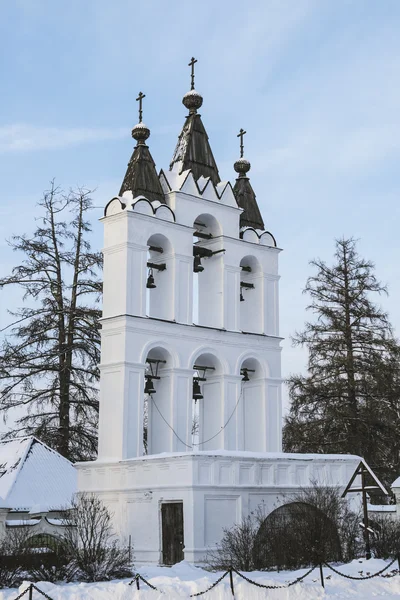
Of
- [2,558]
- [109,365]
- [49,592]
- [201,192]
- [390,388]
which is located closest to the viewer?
[49,592]

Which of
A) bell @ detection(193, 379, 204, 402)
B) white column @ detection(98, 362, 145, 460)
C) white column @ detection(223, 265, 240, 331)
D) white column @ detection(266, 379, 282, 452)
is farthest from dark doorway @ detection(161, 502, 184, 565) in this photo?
white column @ detection(223, 265, 240, 331)

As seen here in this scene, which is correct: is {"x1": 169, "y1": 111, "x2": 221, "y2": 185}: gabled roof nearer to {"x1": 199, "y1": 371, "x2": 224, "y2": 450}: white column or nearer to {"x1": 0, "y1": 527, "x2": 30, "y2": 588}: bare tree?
{"x1": 199, "y1": 371, "x2": 224, "y2": 450}: white column

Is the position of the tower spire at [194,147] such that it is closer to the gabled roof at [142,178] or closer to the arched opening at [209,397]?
the gabled roof at [142,178]

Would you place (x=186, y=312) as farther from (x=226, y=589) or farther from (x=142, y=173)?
(x=226, y=589)

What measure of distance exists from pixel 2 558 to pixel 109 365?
22.8 feet

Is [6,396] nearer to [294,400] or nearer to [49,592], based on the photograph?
[294,400]

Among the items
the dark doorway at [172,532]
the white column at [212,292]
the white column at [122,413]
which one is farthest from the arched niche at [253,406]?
the dark doorway at [172,532]

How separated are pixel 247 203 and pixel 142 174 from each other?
4090 millimetres

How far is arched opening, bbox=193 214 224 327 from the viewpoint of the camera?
25.1m

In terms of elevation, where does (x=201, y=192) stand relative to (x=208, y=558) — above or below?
above

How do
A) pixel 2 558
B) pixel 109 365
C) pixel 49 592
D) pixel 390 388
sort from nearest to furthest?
pixel 49 592
pixel 2 558
pixel 109 365
pixel 390 388

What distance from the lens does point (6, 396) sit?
30.5 meters

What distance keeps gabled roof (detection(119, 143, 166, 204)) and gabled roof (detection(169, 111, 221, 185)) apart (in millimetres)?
1030

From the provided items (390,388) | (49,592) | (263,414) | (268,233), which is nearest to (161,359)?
(263,414)
